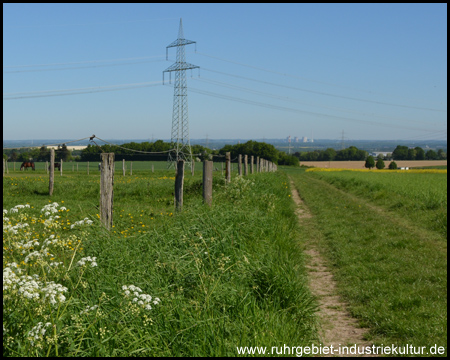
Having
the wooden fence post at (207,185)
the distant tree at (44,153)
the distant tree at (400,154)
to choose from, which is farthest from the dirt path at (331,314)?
the distant tree at (400,154)

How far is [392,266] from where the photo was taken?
8.00m

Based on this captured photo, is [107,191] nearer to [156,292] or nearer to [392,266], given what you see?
[156,292]

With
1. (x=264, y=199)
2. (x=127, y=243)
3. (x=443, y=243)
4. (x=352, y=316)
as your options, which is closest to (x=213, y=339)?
(x=127, y=243)

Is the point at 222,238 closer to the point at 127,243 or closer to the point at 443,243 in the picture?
the point at 127,243

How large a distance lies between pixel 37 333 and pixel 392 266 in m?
6.46

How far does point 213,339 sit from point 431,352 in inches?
96.9

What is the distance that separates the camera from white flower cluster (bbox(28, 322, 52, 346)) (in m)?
3.06

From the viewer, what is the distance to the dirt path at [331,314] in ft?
16.4

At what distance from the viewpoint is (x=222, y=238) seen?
20.7 ft

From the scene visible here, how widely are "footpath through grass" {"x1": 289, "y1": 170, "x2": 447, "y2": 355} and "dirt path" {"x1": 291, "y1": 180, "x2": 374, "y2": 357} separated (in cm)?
14

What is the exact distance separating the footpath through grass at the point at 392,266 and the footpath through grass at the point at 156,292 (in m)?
0.98

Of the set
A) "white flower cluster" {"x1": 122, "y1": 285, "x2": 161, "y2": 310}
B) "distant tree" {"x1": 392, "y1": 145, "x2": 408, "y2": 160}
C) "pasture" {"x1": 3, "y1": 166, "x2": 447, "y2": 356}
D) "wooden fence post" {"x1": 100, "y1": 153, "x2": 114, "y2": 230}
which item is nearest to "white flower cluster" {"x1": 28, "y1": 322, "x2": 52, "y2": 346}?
"pasture" {"x1": 3, "y1": 166, "x2": 447, "y2": 356}

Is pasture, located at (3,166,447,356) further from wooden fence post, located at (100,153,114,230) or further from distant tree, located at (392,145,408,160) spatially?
distant tree, located at (392,145,408,160)

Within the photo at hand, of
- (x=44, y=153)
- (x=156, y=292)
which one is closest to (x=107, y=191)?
(x=156, y=292)
